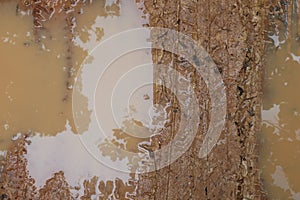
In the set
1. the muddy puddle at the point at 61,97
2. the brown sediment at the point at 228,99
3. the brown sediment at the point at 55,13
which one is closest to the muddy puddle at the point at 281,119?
the brown sediment at the point at 228,99

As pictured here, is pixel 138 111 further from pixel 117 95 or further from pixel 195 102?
pixel 195 102

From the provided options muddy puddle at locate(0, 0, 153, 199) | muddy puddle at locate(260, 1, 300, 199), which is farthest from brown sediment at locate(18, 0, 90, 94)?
muddy puddle at locate(260, 1, 300, 199)

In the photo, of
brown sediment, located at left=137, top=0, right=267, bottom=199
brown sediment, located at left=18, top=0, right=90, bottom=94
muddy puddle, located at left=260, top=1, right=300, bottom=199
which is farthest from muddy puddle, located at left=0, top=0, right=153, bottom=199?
muddy puddle, located at left=260, top=1, right=300, bottom=199

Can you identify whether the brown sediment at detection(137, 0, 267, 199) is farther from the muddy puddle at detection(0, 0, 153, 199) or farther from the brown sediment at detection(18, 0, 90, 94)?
the brown sediment at detection(18, 0, 90, 94)

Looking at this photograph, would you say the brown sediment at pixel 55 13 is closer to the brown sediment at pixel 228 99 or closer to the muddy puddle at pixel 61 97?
the muddy puddle at pixel 61 97

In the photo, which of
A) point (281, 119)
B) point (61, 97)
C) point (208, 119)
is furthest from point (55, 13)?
point (281, 119)

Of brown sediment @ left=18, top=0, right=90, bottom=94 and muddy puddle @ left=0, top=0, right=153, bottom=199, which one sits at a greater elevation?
brown sediment @ left=18, top=0, right=90, bottom=94

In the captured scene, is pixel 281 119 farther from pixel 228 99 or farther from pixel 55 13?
pixel 55 13
